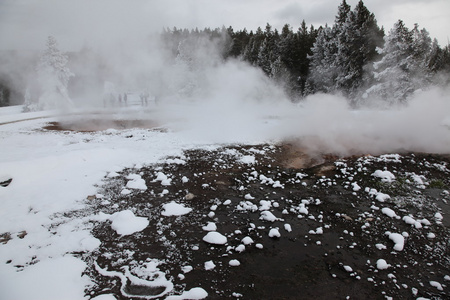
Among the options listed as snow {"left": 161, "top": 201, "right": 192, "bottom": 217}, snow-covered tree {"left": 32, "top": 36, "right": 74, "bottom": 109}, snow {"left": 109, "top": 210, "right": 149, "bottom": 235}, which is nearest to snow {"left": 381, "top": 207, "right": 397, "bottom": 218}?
snow {"left": 161, "top": 201, "right": 192, "bottom": 217}

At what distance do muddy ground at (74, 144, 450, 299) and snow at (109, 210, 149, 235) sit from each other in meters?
0.16

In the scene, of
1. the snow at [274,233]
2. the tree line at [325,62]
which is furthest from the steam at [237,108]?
the snow at [274,233]

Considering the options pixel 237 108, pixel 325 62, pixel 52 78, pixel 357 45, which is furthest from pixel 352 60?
pixel 52 78

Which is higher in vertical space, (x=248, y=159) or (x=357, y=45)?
(x=357, y=45)

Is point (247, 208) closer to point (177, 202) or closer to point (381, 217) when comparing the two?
point (177, 202)

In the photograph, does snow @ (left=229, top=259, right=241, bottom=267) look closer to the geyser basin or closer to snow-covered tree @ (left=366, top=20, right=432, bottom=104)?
the geyser basin

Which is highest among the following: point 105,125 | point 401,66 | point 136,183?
point 401,66

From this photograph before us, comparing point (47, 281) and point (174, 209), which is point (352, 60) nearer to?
point (174, 209)

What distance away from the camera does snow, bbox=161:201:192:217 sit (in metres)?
6.22

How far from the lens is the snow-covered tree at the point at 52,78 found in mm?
33719

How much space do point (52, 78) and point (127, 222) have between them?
38.1 meters

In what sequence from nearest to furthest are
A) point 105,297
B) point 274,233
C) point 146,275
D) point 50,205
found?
point 105,297 → point 146,275 → point 274,233 → point 50,205

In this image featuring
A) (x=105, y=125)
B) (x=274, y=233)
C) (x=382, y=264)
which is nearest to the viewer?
(x=382, y=264)

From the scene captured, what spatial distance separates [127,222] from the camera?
224 inches
